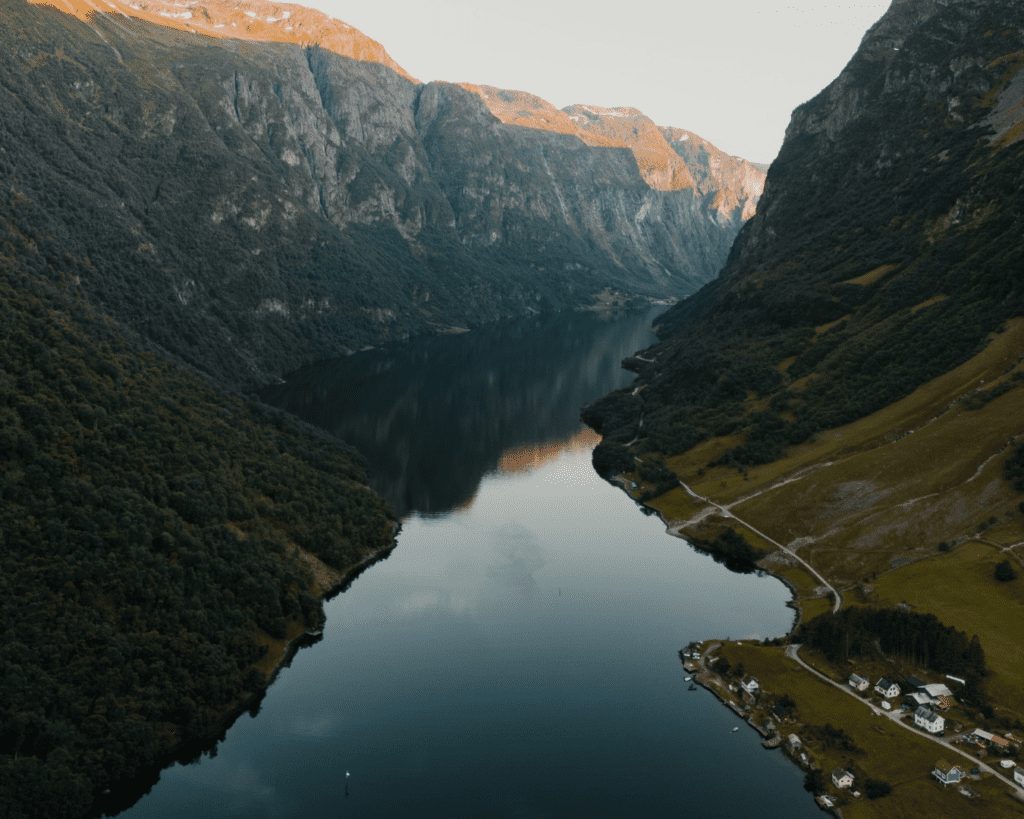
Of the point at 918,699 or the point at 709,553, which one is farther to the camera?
the point at 709,553

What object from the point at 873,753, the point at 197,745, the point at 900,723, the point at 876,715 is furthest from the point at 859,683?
the point at 197,745

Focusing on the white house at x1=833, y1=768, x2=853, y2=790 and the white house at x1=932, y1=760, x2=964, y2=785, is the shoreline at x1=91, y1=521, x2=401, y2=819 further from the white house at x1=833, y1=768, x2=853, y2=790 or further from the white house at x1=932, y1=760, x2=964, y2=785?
the white house at x1=932, y1=760, x2=964, y2=785

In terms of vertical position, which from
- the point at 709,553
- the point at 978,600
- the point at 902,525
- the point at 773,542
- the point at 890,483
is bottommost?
the point at 709,553

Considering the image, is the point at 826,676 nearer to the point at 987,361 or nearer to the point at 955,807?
the point at 955,807

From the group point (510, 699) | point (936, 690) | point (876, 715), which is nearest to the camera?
point (876, 715)

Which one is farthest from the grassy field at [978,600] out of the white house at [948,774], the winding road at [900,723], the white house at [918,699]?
the white house at [948,774]

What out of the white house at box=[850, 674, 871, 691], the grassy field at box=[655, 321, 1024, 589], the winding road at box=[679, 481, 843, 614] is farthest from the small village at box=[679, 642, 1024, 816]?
the grassy field at box=[655, 321, 1024, 589]

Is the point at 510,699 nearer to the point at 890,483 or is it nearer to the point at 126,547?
the point at 126,547

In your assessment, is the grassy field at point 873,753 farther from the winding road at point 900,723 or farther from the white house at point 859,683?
the white house at point 859,683
